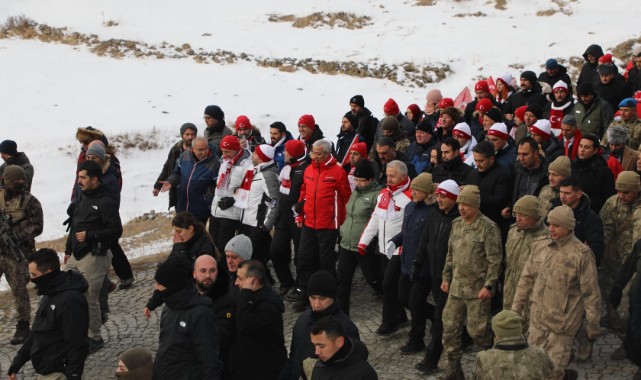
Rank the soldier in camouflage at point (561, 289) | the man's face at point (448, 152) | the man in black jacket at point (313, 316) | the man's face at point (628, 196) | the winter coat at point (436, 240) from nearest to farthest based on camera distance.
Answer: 1. the man in black jacket at point (313, 316)
2. the soldier in camouflage at point (561, 289)
3. the winter coat at point (436, 240)
4. the man's face at point (628, 196)
5. the man's face at point (448, 152)

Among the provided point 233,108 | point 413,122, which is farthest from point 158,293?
point 233,108

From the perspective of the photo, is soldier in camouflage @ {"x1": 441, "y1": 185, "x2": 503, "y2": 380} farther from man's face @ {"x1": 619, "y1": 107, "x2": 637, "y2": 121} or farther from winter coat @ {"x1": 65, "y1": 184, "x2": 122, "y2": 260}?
man's face @ {"x1": 619, "y1": 107, "x2": 637, "y2": 121}

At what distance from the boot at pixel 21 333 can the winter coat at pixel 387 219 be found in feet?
13.7

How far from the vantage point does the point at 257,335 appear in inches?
262

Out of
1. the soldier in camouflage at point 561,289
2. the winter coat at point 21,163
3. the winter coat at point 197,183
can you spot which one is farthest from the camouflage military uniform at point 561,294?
the winter coat at point 21,163

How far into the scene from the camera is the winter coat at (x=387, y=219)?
934 centimetres

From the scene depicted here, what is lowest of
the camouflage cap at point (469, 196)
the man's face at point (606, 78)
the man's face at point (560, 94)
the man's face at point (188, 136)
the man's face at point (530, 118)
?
the man's face at point (188, 136)

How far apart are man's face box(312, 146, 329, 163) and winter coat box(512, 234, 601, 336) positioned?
3.17 meters

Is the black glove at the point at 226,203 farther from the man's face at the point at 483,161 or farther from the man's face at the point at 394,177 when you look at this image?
the man's face at the point at 483,161

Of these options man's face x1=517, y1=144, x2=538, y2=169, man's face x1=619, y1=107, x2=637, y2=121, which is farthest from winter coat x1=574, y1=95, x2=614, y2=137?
man's face x1=517, y1=144, x2=538, y2=169

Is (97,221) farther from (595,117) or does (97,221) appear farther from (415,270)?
(595,117)

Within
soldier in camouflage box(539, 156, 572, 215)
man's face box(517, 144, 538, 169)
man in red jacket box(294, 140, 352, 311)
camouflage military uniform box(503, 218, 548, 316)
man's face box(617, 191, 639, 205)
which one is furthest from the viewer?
man in red jacket box(294, 140, 352, 311)

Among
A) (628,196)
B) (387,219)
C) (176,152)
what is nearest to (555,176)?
(628,196)

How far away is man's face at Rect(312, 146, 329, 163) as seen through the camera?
994 centimetres
